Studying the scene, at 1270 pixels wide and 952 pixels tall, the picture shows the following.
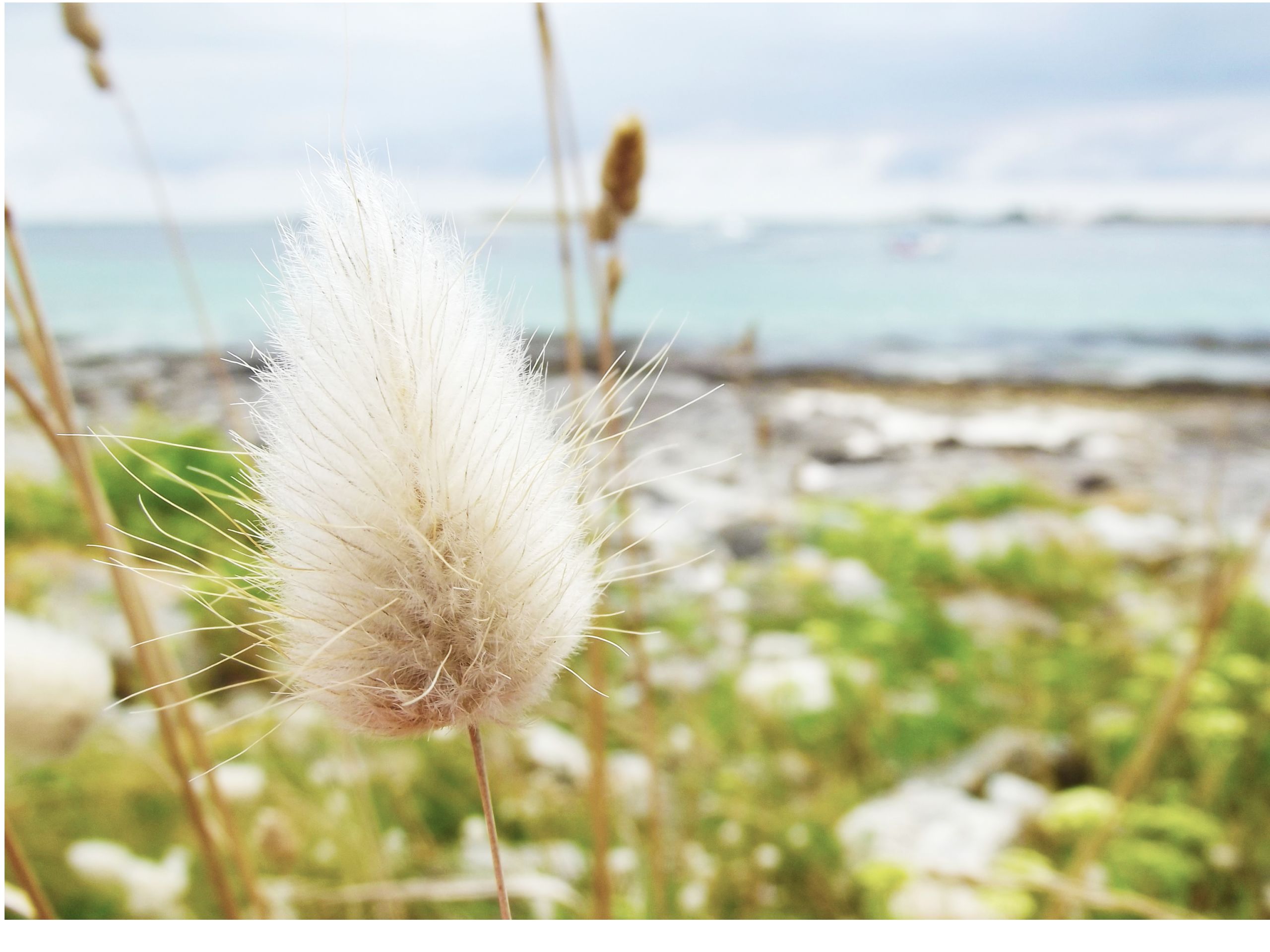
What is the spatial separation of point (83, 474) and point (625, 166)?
327 mm

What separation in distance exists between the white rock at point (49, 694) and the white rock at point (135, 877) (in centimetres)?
26

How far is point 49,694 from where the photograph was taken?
1.50 feet

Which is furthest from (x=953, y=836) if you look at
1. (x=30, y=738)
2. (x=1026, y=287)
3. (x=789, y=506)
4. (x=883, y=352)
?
(x=883, y=352)

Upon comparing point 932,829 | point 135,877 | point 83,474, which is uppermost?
point 83,474

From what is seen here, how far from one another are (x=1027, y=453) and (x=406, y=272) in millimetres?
2240

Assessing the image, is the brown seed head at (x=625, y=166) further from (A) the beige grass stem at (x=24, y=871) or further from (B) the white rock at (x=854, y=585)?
(B) the white rock at (x=854, y=585)

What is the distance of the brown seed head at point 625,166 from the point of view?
0.44 m

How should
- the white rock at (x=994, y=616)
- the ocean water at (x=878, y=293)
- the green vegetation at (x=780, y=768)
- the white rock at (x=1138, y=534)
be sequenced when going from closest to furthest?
the green vegetation at (x=780, y=768) < the ocean water at (x=878, y=293) < the white rock at (x=994, y=616) < the white rock at (x=1138, y=534)

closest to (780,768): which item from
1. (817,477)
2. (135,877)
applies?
(135,877)

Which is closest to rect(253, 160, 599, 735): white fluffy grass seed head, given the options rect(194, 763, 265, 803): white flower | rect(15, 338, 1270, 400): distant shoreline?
rect(194, 763, 265, 803): white flower

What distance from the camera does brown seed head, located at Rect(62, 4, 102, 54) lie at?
1.66 ft

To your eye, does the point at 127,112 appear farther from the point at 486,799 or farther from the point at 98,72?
the point at 486,799

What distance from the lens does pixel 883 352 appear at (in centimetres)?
255

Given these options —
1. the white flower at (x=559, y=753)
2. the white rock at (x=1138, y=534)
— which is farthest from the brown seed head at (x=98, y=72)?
the white rock at (x=1138, y=534)
